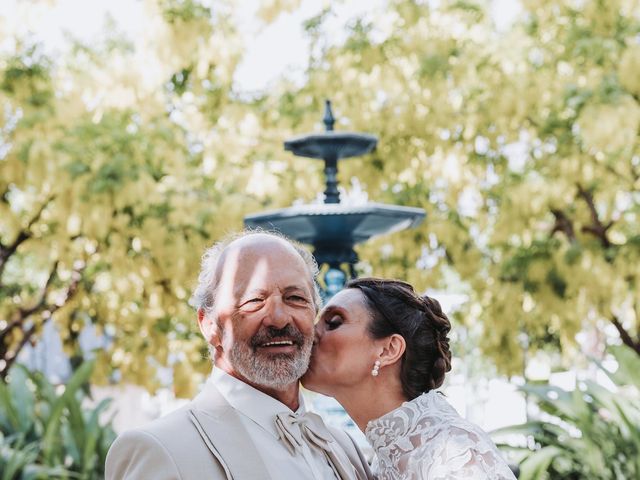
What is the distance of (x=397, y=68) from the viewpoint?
10.5 metres

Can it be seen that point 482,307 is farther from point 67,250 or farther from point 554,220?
point 67,250

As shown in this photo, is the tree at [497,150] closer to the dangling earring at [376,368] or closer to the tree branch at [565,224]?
the tree branch at [565,224]

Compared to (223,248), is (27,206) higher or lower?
higher

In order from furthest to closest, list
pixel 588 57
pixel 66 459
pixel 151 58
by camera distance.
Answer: pixel 151 58 < pixel 588 57 < pixel 66 459

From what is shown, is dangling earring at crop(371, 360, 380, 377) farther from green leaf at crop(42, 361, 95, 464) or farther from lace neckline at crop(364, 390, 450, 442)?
green leaf at crop(42, 361, 95, 464)

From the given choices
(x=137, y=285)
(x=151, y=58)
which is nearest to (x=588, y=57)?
(x=151, y=58)

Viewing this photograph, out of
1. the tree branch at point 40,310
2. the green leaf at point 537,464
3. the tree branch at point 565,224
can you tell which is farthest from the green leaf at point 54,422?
the tree branch at point 565,224

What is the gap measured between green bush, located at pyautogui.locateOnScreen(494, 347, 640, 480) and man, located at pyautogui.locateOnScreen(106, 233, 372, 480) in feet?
12.5

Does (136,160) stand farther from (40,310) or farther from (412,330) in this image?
(412,330)

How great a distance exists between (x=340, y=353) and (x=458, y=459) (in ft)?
1.27

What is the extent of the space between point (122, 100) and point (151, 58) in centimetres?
48

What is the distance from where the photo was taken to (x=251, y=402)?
7.56 ft

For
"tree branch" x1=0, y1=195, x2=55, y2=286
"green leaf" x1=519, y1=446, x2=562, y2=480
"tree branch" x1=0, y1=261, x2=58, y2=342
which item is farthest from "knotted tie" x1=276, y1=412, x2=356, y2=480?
"tree branch" x1=0, y1=261, x2=58, y2=342

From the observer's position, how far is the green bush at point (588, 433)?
6035 millimetres
